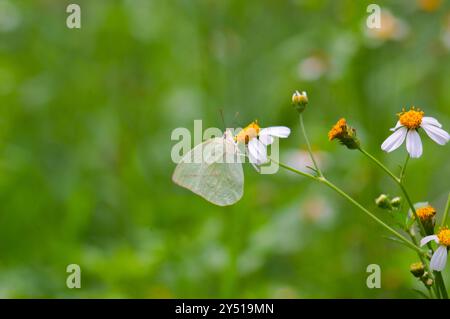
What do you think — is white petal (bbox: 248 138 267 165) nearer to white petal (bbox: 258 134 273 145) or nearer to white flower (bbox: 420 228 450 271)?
white petal (bbox: 258 134 273 145)

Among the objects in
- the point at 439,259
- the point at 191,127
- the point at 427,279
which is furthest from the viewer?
the point at 191,127

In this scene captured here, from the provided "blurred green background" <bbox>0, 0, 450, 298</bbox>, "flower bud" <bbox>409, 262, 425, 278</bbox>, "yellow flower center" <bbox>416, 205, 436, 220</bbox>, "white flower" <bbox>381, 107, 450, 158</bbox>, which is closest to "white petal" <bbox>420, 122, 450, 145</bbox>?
"white flower" <bbox>381, 107, 450, 158</bbox>

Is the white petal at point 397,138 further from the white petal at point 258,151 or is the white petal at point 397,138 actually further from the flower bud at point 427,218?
the white petal at point 258,151

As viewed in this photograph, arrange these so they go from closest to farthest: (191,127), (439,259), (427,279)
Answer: (439,259) → (427,279) → (191,127)

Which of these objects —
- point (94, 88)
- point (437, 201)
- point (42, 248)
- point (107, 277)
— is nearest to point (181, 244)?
point (107, 277)

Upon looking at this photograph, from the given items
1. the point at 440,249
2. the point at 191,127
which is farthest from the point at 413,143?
the point at 191,127

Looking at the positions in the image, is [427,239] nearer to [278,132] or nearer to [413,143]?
[413,143]
